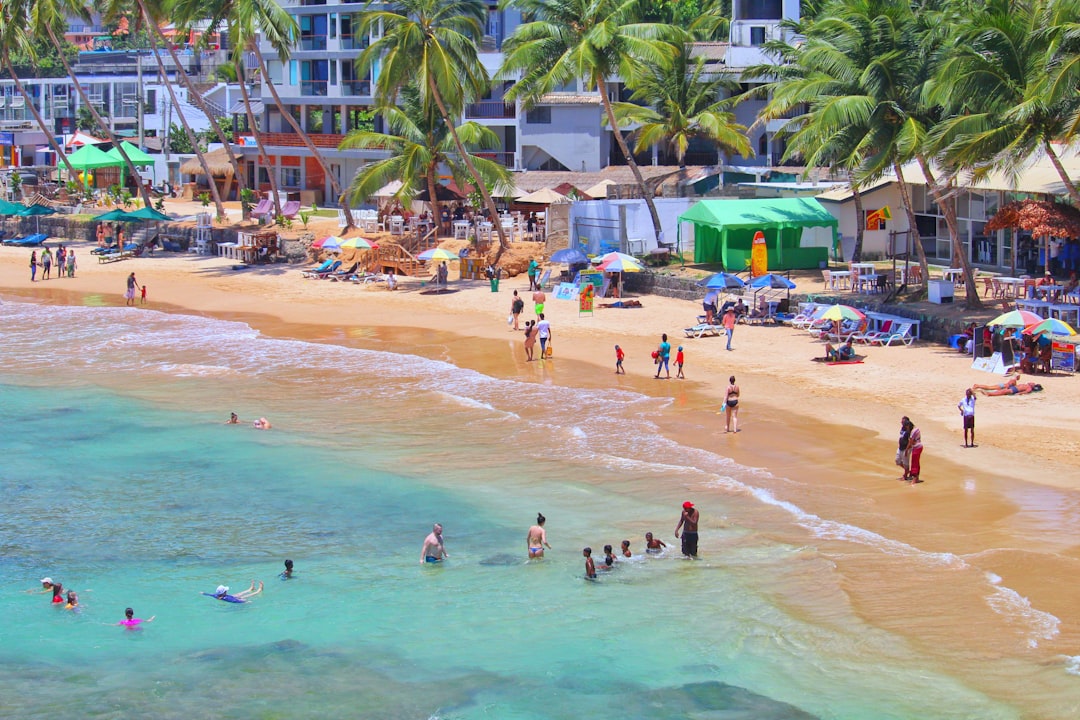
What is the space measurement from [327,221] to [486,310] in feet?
50.2

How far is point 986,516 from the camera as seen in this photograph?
56.1 ft

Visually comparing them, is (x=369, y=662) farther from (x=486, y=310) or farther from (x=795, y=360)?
(x=486, y=310)

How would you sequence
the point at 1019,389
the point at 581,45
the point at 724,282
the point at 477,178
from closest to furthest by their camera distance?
the point at 1019,389, the point at 724,282, the point at 581,45, the point at 477,178

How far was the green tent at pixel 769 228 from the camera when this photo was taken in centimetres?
3538

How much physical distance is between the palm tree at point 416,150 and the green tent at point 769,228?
7.99m

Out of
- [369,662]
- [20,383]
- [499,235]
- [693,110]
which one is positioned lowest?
[369,662]

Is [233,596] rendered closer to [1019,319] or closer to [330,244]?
[1019,319]

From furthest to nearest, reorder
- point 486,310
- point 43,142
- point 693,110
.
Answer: point 43,142
point 693,110
point 486,310

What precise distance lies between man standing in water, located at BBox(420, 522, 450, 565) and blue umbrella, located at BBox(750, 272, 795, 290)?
17.0 meters

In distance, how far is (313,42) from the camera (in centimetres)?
5609

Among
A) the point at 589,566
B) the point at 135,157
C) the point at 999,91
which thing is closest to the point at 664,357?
the point at 999,91

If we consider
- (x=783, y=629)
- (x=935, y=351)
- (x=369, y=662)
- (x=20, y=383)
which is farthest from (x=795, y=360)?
(x=20, y=383)

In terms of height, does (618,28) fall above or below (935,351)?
above

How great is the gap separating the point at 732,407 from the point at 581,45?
59.8ft
